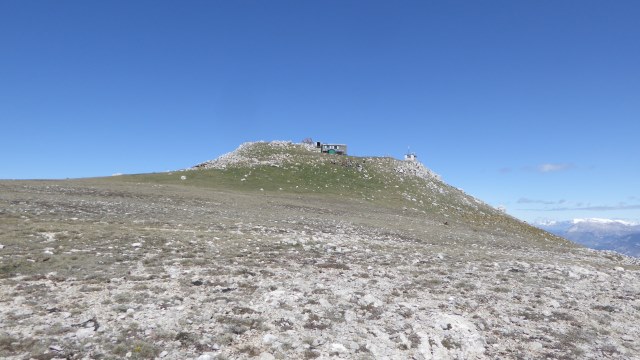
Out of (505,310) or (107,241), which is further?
(107,241)

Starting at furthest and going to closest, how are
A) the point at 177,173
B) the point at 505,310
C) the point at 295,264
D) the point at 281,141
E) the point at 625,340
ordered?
the point at 281,141 → the point at 177,173 → the point at 295,264 → the point at 505,310 → the point at 625,340

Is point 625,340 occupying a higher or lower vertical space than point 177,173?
lower

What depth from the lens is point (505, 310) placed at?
14.0 meters

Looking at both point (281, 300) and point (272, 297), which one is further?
point (272, 297)

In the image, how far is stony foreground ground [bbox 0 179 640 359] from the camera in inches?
407

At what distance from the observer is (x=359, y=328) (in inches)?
464

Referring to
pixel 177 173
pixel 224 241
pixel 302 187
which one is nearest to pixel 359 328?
pixel 224 241

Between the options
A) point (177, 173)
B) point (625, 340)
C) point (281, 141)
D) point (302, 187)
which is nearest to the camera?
point (625, 340)

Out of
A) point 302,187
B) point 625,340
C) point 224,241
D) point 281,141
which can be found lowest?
point 625,340

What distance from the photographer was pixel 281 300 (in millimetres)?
13383

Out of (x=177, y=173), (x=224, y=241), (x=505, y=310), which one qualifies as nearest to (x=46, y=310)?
(x=224, y=241)

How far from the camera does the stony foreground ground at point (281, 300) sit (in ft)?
33.9

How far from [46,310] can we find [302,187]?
65126 millimetres

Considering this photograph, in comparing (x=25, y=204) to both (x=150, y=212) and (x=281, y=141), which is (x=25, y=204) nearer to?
(x=150, y=212)
